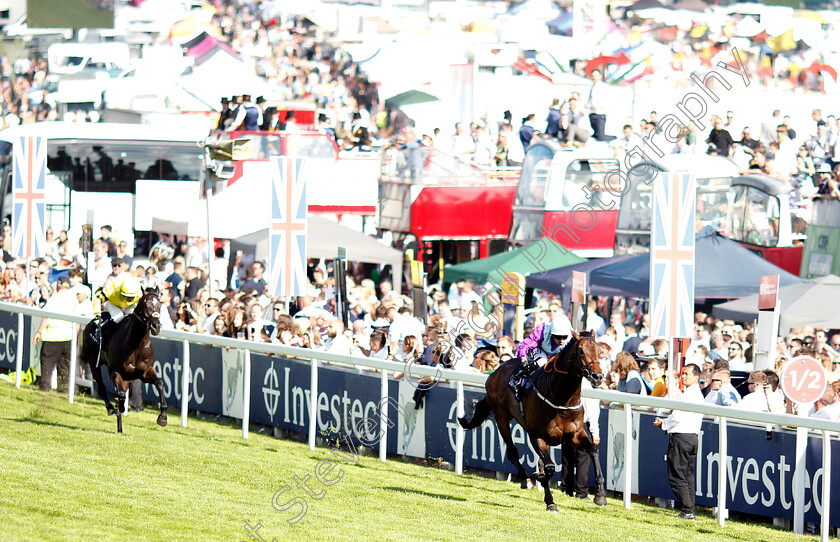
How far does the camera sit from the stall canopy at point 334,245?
811 inches

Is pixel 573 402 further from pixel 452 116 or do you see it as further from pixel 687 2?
pixel 687 2

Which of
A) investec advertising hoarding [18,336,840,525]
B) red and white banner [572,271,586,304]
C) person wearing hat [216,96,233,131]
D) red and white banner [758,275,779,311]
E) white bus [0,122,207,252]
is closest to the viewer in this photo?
investec advertising hoarding [18,336,840,525]

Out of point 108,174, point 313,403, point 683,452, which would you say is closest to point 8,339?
point 313,403

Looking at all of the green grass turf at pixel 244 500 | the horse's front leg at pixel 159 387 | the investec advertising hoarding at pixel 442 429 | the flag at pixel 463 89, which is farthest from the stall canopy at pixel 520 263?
the flag at pixel 463 89

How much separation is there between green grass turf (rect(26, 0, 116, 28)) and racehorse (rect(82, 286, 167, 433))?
817 cm

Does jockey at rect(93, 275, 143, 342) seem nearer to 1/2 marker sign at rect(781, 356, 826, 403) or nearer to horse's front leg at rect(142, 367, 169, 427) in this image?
horse's front leg at rect(142, 367, 169, 427)

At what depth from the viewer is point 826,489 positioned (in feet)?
30.6

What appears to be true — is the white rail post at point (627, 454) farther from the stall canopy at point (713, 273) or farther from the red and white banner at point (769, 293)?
the stall canopy at point (713, 273)

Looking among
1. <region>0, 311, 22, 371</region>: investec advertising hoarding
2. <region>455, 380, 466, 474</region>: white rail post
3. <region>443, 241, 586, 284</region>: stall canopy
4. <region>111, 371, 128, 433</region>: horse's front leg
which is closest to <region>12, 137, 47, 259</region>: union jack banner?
<region>0, 311, 22, 371</region>: investec advertising hoarding

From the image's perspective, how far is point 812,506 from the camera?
9.90 m

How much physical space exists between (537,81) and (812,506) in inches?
769

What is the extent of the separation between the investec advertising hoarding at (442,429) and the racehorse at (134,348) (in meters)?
1.41

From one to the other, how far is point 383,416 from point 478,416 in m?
1.80

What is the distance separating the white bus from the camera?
25297 millimetres
